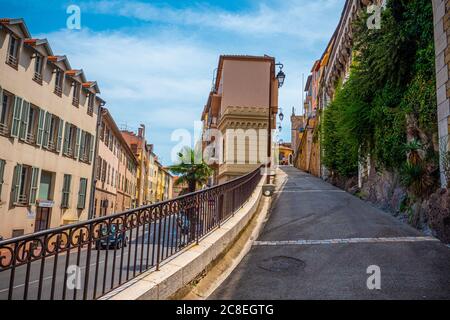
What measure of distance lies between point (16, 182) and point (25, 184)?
4.33 feet

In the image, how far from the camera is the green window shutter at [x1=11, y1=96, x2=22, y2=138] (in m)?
18.3

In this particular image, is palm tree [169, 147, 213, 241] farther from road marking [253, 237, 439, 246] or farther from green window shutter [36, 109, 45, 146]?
road marking [253, 237, 439, 246]

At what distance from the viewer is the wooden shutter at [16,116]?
18.3m

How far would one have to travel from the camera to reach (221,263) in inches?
255

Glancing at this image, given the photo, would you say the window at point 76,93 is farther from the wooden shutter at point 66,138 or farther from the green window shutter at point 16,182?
the green window shutter at point 16,182

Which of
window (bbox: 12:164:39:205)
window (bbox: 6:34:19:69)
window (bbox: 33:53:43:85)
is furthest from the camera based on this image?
window (bbox: 33:53:43:85)

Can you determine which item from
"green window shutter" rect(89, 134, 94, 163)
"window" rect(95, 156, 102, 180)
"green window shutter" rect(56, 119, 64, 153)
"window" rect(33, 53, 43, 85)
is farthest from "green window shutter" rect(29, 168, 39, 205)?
"window" rect(95, 156, 102, 180)

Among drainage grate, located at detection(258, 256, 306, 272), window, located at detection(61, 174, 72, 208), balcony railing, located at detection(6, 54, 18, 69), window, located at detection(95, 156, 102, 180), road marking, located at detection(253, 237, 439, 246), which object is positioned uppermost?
balcony railing, located at detection(6, 54, 18, 69)

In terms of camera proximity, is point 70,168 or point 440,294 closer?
point 440,294

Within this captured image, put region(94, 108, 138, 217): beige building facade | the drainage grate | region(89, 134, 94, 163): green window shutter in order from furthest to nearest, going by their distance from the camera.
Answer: region(94, 108, 138, 217): beige building facade
region(89, 134, 94, 163): green window shutter
the drainage grate

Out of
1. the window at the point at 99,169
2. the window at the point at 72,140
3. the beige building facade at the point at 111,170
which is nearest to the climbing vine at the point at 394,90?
the window at the point at 72,140
